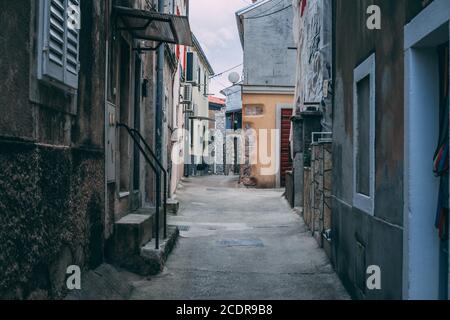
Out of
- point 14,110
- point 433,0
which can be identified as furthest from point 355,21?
point 14,110

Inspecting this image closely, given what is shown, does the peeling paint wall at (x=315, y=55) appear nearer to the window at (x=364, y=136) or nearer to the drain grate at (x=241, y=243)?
the window at (x=364, y=136)

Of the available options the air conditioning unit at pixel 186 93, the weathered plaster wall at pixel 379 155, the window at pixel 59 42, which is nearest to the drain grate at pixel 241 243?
the weathered plaster wall at pixel 379 155

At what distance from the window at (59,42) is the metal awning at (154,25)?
2044mm

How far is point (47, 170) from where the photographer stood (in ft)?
13.9

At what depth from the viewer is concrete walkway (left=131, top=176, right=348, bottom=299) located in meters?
6.14

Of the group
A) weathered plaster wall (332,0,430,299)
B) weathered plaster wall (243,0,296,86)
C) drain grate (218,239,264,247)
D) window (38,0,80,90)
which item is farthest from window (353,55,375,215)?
weathered plaster wall (243,0,296,86)

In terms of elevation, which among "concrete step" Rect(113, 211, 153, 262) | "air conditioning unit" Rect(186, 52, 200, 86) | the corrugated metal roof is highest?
the corrugated metal roof

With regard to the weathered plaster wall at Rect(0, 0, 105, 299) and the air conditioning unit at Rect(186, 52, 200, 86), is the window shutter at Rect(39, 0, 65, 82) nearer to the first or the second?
the weathered plaster wall at Rect(0, 0, 105, 299)

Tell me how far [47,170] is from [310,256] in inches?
187

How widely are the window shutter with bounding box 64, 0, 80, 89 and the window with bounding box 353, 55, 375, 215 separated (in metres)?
2.60

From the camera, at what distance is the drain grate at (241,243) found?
888 centimetres

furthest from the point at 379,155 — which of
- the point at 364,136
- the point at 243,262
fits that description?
the point at 243,262

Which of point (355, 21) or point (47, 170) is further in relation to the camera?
point (355, 21)
